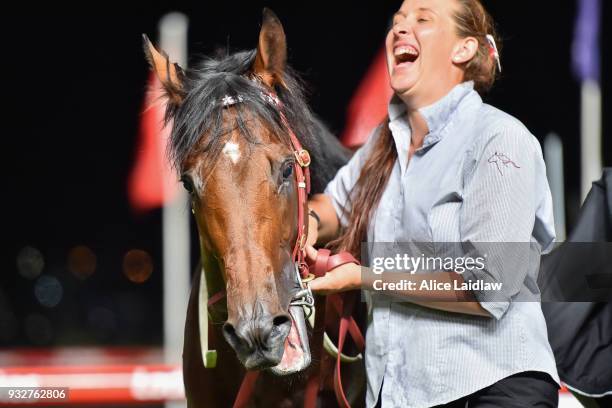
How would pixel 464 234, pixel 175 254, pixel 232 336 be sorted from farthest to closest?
pixel 175 254, pixel 464 234, pixel 232 336

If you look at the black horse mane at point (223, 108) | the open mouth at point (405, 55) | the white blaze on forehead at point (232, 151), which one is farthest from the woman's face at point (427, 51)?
the white blaze on forehead at point (232, 151)

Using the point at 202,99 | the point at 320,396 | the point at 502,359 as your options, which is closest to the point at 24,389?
the point at 320,396

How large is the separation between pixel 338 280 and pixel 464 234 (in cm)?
34

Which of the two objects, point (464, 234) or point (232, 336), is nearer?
point (232, 336)

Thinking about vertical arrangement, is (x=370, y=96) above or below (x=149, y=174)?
above

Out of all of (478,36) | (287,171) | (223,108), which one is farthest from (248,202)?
(478,36)

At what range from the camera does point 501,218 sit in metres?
1.98

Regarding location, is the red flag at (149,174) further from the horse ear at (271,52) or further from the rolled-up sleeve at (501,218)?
the rolled-up sleeve at (501,218)

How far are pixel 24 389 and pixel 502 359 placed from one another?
191 cm

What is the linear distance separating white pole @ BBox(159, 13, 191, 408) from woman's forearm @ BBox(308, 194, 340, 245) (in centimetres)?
228

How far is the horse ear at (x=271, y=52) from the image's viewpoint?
2.15 metres

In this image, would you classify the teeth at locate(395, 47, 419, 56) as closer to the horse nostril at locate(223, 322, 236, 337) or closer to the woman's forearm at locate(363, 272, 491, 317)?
the woman's forearm at locate(363, 272, 491, 317)

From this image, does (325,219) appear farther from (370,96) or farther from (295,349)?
(370,96)

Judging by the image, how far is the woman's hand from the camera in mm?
2074
